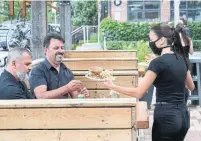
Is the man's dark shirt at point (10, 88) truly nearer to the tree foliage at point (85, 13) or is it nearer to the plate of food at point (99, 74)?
the plate of food at point (99, 74)

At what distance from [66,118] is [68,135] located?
12 cm

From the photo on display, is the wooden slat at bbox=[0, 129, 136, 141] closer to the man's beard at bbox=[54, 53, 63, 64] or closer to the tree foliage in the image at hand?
the man's beard at bbox=[54, 53, 63, 64]

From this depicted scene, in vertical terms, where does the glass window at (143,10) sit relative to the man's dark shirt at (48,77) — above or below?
above

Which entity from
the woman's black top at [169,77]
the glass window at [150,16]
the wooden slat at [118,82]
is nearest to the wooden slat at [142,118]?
the woman's black top at [169,77]

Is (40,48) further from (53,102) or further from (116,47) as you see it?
(116,47)

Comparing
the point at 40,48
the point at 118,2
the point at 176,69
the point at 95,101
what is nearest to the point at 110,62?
the point at 40,48

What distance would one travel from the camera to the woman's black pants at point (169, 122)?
4.38 meters

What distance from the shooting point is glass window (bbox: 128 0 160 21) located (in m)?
34.3

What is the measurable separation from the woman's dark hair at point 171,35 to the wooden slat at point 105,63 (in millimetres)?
3024

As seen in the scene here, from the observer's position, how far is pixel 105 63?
7.59m

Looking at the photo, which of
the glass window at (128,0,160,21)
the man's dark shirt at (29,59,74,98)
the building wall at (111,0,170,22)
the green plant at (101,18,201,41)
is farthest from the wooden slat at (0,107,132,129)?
the glass window at (128,0,160,21)

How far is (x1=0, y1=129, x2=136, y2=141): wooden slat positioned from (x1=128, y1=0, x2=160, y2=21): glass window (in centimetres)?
3095

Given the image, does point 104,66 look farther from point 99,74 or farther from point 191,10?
point 191,10

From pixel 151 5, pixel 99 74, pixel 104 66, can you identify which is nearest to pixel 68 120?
pixel 99 74
